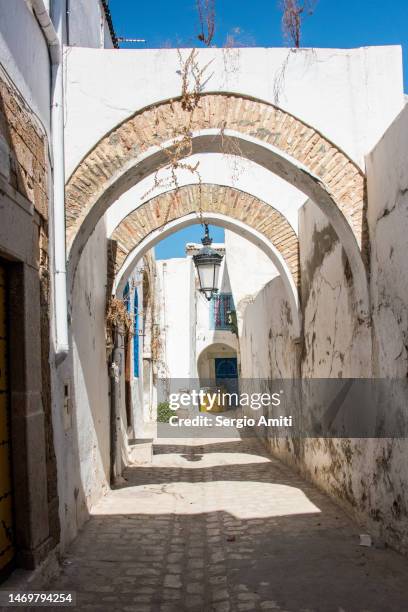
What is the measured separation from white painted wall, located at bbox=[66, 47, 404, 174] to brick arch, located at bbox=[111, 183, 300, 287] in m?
2.79

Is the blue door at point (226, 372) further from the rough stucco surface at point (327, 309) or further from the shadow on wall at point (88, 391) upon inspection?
the rough stucco surface at point (327, 309)

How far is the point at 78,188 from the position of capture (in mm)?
4957

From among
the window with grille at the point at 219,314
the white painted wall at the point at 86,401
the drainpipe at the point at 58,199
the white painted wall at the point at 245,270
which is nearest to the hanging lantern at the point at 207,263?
the white painted wall at the point at 86,401

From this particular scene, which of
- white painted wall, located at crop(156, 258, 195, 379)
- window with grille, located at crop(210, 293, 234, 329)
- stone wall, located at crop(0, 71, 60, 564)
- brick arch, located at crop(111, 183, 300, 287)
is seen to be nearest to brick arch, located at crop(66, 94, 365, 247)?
stone wall, located at crop(0, 71, 60, 564)

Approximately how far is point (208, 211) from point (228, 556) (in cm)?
521

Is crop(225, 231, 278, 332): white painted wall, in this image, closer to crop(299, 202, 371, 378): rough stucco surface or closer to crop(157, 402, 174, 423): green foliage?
crop(157, 402, 174, 423): green foliage

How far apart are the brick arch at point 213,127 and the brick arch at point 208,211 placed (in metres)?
2.72

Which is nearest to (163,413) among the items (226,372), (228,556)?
(228,556)

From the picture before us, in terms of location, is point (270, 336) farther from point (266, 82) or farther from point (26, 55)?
point (26, 55)

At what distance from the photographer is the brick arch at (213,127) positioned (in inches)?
195

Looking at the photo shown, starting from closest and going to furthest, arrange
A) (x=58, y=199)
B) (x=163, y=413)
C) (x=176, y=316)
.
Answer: (x=58, y=199) → (x=163, y=413) → (x=176, y=316)

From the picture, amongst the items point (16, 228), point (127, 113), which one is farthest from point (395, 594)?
point (127, 113)

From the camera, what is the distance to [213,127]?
5078mm

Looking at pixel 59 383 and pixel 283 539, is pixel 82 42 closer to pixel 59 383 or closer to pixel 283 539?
pixel 59 383
